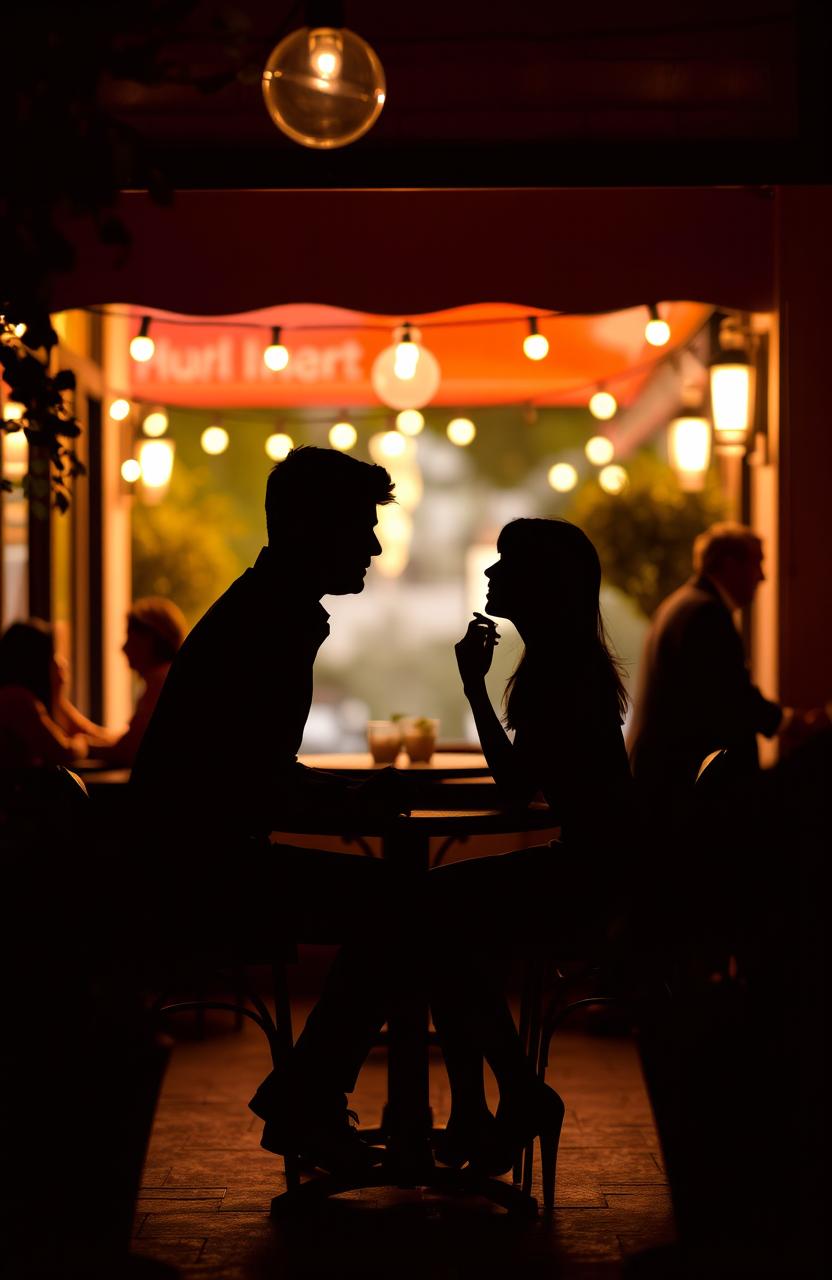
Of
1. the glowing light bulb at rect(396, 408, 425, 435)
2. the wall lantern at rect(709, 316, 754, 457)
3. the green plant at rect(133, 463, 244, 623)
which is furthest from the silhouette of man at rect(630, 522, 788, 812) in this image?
the green plant at rect(133, 463, 244, 623)

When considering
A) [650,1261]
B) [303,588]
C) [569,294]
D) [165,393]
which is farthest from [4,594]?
[650,1261]

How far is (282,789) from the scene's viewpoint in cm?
296

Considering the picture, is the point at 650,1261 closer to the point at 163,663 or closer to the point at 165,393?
the point at 163,663

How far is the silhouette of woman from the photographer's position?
2977 millimetres

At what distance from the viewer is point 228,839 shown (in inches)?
113

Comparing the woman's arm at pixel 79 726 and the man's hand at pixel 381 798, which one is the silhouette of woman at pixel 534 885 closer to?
the man's hand at pixel 381 798

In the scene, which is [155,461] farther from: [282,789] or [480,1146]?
[480,1146]

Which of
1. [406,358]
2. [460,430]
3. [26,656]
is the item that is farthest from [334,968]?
[460,430]

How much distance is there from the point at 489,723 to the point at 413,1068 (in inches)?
30.2

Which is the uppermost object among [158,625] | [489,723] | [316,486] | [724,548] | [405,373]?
[405,373]

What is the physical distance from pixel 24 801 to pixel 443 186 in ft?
7.40

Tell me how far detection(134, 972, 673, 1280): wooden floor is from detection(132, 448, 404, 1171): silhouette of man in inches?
7.2

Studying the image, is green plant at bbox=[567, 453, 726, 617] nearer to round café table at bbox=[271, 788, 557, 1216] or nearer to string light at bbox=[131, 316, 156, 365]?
string light at bbox=[131, 316, 156, 365]

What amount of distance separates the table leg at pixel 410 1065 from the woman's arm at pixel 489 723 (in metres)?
0.21
